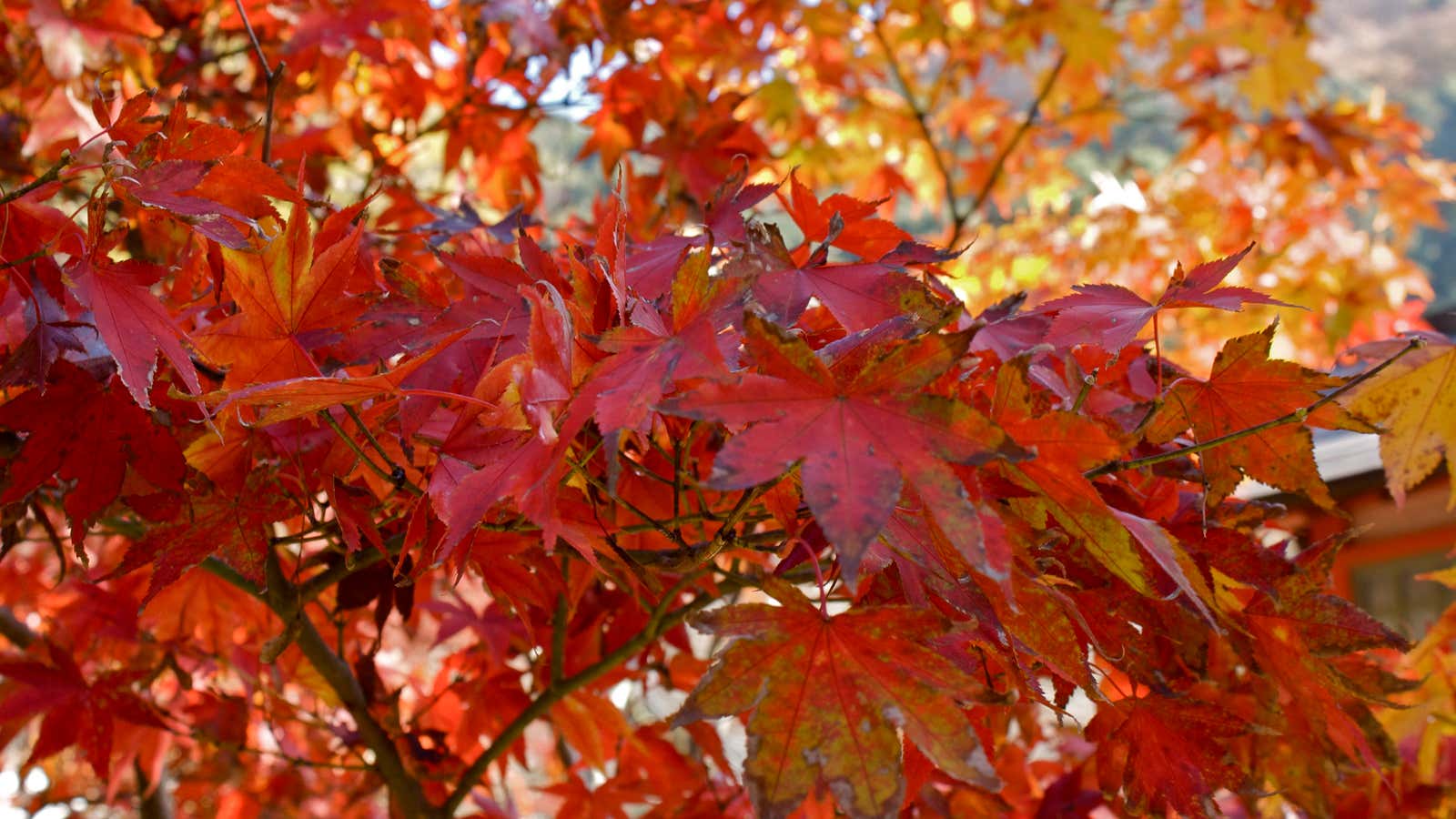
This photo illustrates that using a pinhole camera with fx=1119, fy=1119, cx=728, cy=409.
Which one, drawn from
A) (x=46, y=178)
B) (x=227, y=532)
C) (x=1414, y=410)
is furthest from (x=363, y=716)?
(x=1414, y=410)

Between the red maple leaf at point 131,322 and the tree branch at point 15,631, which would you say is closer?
the red maple leaf at point 131,322

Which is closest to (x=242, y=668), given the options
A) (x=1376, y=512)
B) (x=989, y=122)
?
(x=989, y=122)

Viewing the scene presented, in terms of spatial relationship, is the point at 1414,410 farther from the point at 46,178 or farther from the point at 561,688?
the point at 46,178

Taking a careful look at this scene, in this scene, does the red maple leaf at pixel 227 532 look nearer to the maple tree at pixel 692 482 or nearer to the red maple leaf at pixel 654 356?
the maple tree at pixel 692 482

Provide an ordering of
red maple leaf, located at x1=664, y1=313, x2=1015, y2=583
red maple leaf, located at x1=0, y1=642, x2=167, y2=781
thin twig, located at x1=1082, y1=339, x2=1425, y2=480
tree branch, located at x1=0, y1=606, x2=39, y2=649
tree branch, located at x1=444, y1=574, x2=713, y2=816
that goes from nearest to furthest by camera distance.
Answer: red maple leaf, located at x1=664, y1=313, x2=1015, y2=583
thin twig, located at x1=1082, y1=339, x2=1425, y2=480
tree branch, located at x1=444, y1=574, x2=713, y2=816
red maple leaf, located at x1=0, y1=642, x2=167, y2=781
tree branch, located at x1=0, y1=606, x2=39, y2=649

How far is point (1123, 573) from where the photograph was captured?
64 cm

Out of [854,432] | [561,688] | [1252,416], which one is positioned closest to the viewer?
[854,432]

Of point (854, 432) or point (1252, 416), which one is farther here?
point (1252, 416)

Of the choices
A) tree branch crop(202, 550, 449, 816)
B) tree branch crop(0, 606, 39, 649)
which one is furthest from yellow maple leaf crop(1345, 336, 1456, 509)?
tree branch crop(0, 606, 39, 649)

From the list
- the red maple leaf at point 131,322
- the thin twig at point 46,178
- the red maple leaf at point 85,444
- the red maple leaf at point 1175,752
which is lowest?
the red maple leaf at point 1175,752

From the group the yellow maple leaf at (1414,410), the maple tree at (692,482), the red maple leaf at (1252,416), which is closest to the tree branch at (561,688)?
the maple tree at (692,482)

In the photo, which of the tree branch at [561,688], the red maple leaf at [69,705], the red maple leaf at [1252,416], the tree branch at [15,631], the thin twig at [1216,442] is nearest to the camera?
the thin twig at [1216,442]

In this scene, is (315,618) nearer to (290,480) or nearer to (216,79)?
(290,480)

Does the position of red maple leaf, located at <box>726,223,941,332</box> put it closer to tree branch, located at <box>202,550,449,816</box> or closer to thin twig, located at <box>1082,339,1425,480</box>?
thin twig, located at <box>1082,339,1425,480</box>
